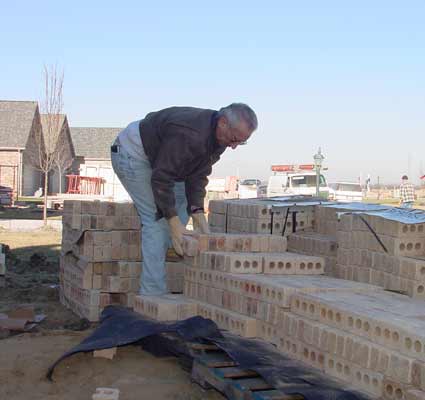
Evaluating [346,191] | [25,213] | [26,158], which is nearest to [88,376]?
[25,213]

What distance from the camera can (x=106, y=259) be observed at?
6.35 meters

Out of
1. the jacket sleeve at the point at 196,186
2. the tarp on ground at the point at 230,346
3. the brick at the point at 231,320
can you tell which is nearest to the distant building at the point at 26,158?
the jacket sleeve at the point at 196,186

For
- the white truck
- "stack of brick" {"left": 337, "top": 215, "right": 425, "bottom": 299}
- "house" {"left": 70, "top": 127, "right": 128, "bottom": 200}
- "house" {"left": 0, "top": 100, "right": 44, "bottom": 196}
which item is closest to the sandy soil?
"stack of brick" {"left": 337, "top": 215, "right": 425, "bottom": 299}

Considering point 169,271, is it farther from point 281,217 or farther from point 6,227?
point 6,227

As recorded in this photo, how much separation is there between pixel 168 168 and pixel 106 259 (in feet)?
5.40

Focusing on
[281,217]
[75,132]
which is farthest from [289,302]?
[75,132]

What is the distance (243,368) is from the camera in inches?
150

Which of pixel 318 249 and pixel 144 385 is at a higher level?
pixel 318 249

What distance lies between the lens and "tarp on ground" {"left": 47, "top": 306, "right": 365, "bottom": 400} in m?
3.43

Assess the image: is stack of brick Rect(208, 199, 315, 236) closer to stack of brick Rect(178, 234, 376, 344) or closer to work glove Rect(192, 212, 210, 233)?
work glove Rect(192, 212, 210, 233)

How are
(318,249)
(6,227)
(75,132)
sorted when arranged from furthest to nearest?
(75,132) → (6,227) → (318,249)

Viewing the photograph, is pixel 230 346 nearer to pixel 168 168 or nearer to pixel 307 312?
pixel 307 312

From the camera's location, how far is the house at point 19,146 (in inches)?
1350

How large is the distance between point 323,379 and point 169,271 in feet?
9.38
